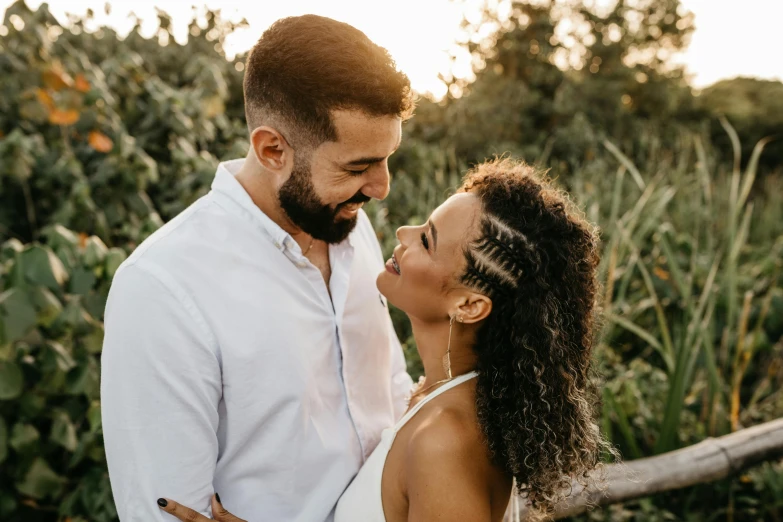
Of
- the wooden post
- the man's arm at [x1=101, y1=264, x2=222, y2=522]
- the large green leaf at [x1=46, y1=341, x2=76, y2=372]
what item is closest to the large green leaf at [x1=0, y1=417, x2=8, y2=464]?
the large green leaf at [x1=46, y1=341, x2=76, y2=372]

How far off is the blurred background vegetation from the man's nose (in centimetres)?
97

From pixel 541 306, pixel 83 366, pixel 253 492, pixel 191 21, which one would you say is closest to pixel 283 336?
pixel 253 492

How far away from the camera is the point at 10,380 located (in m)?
2.08

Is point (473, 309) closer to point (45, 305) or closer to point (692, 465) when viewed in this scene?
point (45, 305)

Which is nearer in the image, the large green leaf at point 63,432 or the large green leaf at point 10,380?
the large green leaf at point 10,380

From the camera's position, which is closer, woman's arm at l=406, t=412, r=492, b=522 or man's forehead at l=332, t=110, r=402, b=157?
woman's arm at l=406, t=412, r=492, b=522

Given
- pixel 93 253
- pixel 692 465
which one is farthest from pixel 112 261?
pixel 692 465

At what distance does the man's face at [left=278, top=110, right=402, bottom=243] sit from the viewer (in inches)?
76.3

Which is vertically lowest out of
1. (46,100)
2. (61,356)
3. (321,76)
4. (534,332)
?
(61,356)

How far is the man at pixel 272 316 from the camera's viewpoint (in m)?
1.59

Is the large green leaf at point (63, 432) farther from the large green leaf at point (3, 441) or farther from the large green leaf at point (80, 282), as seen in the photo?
the large green leaf at point (80, 282)

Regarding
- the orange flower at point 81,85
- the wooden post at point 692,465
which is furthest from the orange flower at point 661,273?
the orange flower at point 81,85

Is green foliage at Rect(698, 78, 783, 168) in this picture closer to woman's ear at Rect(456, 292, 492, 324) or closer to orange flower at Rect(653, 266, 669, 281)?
orange flower at Rect(653, 266, 669, 281)

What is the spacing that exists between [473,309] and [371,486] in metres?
0.56
